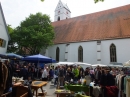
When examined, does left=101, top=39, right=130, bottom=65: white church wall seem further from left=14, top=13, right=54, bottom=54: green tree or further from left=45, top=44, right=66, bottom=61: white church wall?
left=14, top=13, right=54, bottom=54: green tree

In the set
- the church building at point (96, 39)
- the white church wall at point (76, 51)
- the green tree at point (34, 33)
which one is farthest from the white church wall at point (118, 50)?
the green tree at point (34, 33)

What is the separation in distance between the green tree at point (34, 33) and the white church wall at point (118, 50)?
10427mm


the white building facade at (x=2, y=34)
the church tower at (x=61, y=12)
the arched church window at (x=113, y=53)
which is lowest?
the arched church window at (x=113, y=53)

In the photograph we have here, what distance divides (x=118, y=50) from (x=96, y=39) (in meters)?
4.36

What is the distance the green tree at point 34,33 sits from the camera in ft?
75.6

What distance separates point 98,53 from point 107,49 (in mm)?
1716

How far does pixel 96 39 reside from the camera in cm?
2331

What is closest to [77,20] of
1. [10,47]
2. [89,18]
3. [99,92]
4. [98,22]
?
[89,18]

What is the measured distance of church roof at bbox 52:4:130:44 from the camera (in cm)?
2241

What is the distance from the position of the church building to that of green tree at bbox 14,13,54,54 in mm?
4663

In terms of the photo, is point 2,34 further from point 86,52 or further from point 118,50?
point 118,50

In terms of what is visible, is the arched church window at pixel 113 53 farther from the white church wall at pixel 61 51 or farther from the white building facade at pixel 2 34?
the white building facade at pixel 2 34

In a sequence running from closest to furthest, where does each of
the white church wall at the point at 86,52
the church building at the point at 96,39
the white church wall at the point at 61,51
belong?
the church building at the point at 96,39 < the white church wall at the point at 86,52 < the white church wall at the point at 61,51

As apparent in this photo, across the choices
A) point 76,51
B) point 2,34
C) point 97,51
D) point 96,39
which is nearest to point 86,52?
point 76,51
